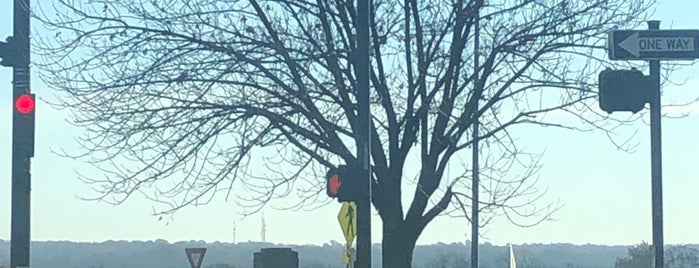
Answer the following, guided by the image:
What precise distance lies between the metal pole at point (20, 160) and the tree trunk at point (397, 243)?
6.44 meters

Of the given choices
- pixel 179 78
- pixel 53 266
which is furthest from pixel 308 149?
pixel 53 266

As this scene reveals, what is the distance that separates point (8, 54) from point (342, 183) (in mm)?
4649

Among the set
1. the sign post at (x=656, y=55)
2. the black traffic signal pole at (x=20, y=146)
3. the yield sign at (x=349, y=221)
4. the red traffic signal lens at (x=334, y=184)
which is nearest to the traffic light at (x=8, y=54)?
the black traffic signal pole at (x=20, y=146)

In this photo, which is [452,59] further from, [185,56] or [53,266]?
[53,266]

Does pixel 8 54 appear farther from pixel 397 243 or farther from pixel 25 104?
Answer: pixel 397 243

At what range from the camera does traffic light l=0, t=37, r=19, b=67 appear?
1634 centimetres

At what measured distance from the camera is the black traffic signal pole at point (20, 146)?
1599 centimetres

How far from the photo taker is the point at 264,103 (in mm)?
20141

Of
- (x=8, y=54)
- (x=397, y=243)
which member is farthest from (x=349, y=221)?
(x=8, y=54)

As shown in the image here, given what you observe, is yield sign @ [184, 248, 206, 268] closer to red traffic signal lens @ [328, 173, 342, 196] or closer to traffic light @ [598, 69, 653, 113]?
red traffic signal lens @ [328, 173, 342, 196]

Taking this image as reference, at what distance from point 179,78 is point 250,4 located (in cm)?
158

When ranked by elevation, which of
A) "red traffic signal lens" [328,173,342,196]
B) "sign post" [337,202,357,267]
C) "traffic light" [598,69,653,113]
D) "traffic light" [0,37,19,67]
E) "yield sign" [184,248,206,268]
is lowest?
"yield sign" [184,248,206,268]

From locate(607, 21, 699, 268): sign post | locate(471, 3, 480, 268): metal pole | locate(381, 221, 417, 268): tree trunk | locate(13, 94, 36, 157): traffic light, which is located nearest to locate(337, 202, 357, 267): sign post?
locate(381, 221, 417, 268): tree trunk

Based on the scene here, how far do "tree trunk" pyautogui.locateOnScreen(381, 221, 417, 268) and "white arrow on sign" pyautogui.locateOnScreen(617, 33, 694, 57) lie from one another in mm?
9578
